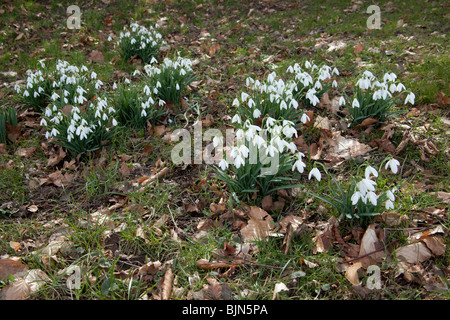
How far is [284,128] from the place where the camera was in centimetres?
225

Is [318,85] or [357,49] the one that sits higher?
[357,49]

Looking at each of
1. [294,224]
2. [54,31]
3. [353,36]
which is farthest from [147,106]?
[54,31]

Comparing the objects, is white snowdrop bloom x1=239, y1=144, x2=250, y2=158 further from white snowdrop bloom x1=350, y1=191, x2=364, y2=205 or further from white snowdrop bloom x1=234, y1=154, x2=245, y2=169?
white snowdrop bloom x1=350, y1=191, x2=364, y2=205

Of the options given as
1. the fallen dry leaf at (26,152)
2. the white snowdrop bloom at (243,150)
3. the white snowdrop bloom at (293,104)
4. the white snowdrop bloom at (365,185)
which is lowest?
the fallen dry leaf at (26,152)

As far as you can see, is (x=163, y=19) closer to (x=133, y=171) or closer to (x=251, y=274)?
(x=133, y=171)

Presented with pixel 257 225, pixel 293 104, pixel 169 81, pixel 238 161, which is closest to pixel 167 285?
pixel 257 225

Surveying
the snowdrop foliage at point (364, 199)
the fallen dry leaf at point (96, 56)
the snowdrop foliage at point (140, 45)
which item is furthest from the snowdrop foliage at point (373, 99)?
the fallen dry leaf at point (96, 56)

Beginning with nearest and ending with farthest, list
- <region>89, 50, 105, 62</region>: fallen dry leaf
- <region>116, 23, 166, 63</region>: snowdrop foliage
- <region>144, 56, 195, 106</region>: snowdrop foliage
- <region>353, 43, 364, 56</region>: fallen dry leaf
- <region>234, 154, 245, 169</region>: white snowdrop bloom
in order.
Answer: <region>234, 154, 245, 169</region>: white snowdrop bloom < <region>144, 56, 195, 106</region>: snowdrop foliage < <region>353, 43, 364, 56</region>: fallen dry leaf < <region>116, 23, 166, 63</region>: snowdrop foliage < <region>89, 50, 105, 62</region>: fallen dry leaf

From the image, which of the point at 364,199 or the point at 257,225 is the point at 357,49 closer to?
the point at 364,199

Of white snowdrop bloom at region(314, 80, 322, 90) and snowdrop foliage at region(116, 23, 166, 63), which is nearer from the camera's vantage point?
white snowdrop bloom at region(314, 80, 322, 90)

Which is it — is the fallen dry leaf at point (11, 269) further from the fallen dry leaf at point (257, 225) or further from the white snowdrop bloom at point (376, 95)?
the white snowdrop bloom at point (376, 95)

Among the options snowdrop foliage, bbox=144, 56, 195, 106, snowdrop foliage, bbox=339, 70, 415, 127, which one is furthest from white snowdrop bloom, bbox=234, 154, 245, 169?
snowdrop foliage, bbox=144, 56, 195, 106

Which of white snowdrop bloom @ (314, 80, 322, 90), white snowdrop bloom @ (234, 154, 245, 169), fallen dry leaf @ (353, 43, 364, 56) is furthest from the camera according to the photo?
fallen dry leaf @ (353, 43, 364, 56)
